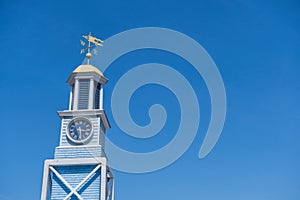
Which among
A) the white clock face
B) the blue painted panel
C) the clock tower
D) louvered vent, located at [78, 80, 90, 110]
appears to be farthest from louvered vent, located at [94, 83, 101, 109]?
the blue painted panel

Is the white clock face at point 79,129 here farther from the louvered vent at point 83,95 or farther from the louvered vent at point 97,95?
the louvered vent at point 97,95

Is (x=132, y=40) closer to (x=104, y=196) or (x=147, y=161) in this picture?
(x=147, y=161)

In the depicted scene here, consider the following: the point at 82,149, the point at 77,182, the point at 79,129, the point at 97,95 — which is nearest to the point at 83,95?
the point at 97,95

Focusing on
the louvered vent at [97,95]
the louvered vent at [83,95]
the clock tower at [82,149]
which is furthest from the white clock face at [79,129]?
the louvered vent at [97,95]

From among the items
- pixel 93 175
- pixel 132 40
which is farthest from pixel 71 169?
pixel 132 40

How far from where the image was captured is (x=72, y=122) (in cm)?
3325

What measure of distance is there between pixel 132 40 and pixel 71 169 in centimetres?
1021

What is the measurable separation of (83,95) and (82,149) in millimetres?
4141

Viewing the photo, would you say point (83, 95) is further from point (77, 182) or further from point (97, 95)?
point (77, 182)

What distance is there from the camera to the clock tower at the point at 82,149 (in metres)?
30.8

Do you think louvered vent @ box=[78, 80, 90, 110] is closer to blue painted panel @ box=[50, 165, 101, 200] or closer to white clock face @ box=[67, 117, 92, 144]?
white clock face @ box=[67, 117, 92, 144]

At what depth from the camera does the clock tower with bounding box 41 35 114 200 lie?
3081cm

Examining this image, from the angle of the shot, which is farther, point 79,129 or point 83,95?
point 83,95

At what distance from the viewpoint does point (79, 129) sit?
3322cm
